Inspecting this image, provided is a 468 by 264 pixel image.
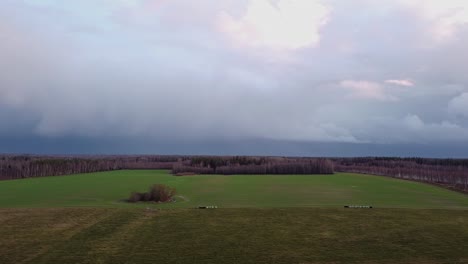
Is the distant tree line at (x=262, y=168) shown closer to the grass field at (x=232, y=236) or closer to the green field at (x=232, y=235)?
the green field at (x=232, y=235)

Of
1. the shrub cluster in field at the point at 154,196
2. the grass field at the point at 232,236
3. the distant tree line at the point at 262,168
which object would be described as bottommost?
the grass field at the point at 232,236

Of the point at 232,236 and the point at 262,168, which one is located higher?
the point at 262,168

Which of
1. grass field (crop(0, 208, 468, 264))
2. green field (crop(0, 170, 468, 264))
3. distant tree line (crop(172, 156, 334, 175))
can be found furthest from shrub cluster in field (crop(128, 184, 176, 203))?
distant tree line (crop(172, 156, 334, 175))

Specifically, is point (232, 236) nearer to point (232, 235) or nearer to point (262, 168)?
point (232, 235)

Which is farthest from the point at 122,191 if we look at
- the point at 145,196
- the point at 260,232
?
the point at 260,232

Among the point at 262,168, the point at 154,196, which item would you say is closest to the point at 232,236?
the point at 154,196

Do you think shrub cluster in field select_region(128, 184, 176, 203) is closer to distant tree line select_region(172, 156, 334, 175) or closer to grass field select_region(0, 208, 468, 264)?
grass field select_region(0, 208, 468, 264)

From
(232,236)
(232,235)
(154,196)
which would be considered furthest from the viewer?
(154,196)

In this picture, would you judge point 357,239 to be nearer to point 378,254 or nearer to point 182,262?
point 378,254

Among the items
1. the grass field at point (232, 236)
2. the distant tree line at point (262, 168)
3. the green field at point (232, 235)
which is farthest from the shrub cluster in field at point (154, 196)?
the distant tree line at point (262, 168)
